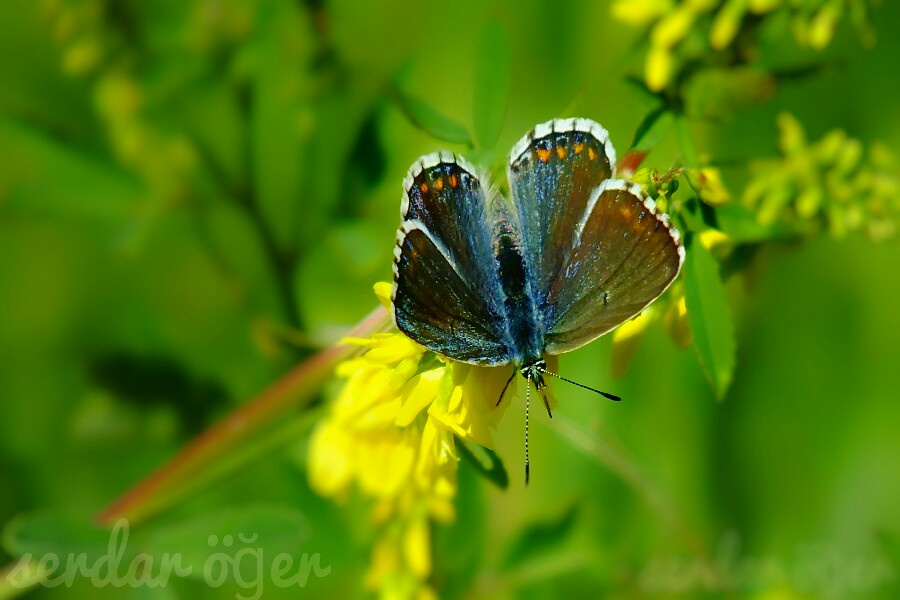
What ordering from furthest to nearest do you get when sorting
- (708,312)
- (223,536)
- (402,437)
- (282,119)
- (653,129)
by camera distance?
(282,119) < (223,536) < (402,437) < (653,129) < (708,312)

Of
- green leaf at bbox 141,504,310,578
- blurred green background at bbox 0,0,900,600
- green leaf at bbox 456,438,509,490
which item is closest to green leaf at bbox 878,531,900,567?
blurred green background at bbox 0,0,900,600

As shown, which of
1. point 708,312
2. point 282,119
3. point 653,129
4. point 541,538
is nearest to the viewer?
point 708,312

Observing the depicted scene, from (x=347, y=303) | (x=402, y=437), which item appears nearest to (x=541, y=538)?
(x=402, y=437)

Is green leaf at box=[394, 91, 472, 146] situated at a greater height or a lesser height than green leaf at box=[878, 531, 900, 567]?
greater

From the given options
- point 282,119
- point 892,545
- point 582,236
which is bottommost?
point 892,545

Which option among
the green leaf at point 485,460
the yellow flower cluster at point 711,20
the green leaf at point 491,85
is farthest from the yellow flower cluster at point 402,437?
the yellow flower cluster at point 711,20

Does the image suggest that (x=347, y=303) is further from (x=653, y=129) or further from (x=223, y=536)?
(x=653, y=129)

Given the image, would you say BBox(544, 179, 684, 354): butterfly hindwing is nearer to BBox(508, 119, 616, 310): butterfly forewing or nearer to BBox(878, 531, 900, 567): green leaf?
BBox(508, 119, 616, 310): butterfly forewing

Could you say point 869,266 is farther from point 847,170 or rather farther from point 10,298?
point 10,298

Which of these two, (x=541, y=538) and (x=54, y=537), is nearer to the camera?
(x=54, y=537)
